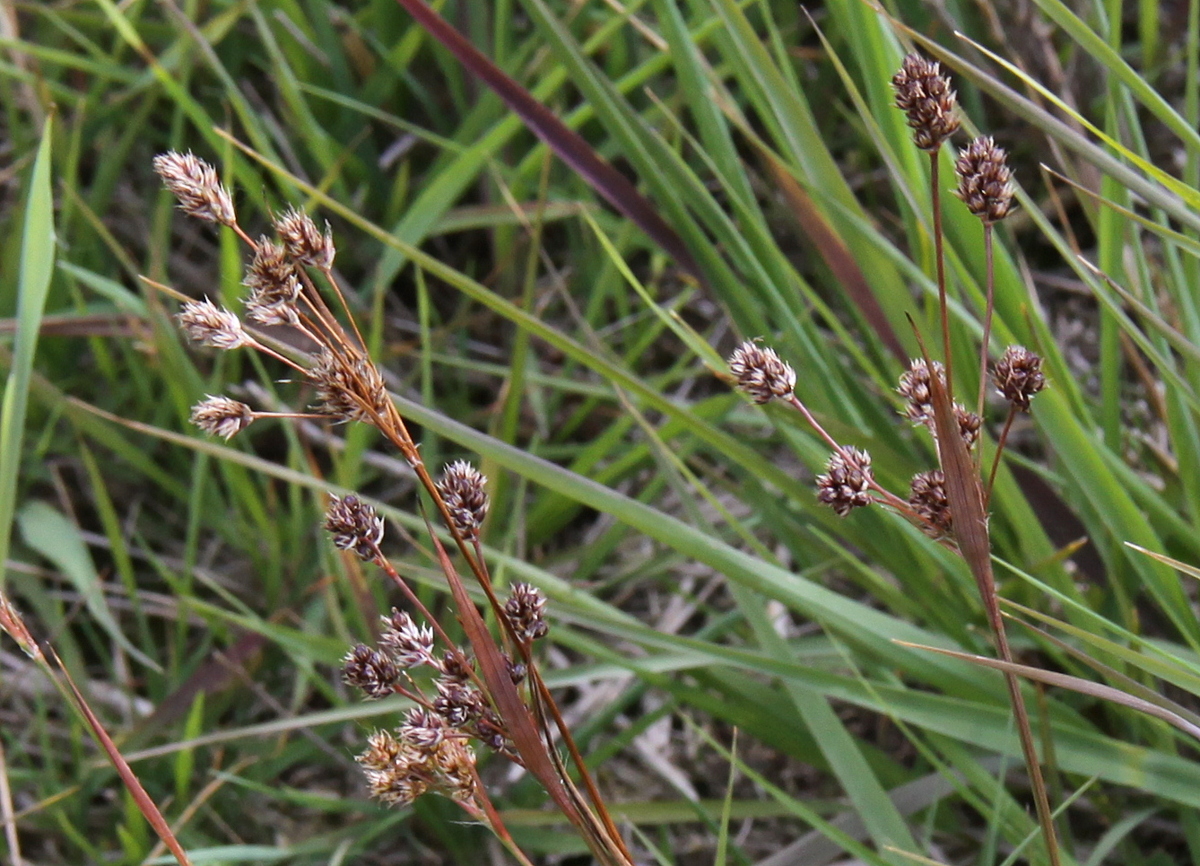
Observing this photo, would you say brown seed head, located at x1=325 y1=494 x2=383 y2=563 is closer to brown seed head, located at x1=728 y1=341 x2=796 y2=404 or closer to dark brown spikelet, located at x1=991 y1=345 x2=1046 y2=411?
brown seed head, located at x1=728 y1=341 x2=796 y2=404

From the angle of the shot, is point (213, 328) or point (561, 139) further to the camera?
point (561, 139)

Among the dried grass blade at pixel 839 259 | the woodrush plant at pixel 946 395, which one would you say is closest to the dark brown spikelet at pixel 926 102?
the woodrush plant at pixel 946 395

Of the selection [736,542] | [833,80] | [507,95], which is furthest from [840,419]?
[833,80]

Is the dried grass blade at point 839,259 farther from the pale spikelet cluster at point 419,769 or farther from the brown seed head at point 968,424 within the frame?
the pale spikelet cluster at point 419,769

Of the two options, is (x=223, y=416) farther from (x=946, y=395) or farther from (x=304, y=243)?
(x=946, y=395)

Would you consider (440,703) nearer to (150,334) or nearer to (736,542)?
(736,542)

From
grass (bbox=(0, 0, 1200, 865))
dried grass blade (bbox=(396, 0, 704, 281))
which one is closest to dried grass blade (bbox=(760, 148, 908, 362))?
grass (bbox=(0, 0, 1200, 865))

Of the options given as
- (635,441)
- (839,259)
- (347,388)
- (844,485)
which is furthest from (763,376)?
(635,441)
